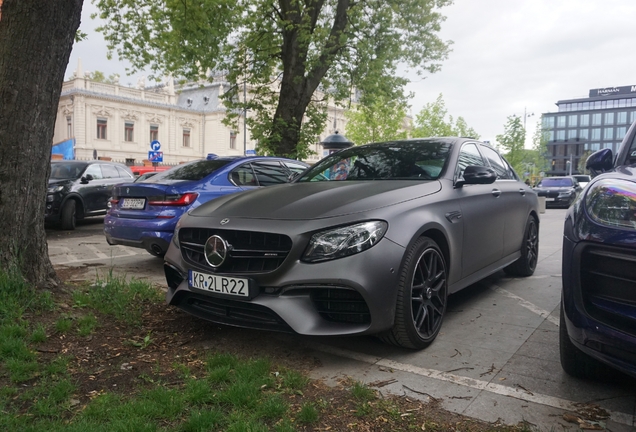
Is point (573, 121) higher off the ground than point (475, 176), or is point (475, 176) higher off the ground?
point (573, 121)

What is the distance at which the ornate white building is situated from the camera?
51.6 metres

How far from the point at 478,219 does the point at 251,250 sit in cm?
210

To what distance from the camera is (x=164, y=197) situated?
6.00 metres

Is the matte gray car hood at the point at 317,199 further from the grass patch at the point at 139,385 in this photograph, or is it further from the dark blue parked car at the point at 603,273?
the dark blue parked car at the point at 603,273

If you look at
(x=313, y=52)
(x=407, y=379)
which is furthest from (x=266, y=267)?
(x=313, y=52)

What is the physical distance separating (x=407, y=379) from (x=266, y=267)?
3.55 ft

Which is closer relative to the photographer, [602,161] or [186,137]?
[602,161]

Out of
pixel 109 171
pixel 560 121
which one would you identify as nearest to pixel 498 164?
pixel 109 171

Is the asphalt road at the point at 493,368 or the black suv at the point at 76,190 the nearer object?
the asphalt road at the point at 493,368

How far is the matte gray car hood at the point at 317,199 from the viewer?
3.37 metres

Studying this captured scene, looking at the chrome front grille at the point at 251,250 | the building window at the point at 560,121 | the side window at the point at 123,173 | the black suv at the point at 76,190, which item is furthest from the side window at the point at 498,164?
the building window at the point at 560,121

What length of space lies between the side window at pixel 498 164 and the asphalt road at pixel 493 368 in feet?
4.24

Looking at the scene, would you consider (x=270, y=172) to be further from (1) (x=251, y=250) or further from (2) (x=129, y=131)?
(2) (x=129, y=131)

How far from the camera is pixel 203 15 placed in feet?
44.0
